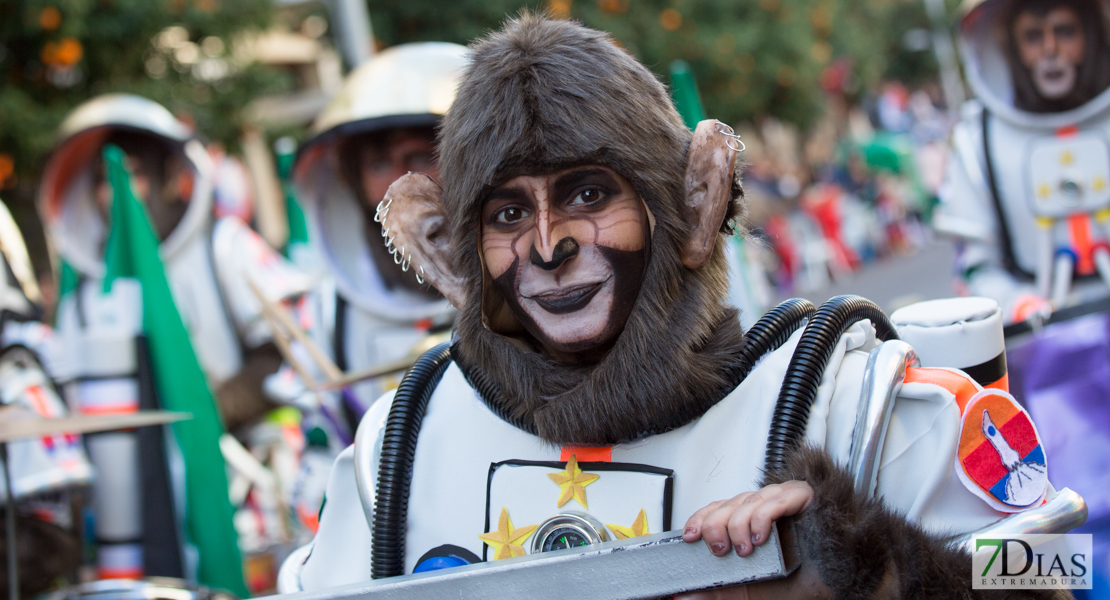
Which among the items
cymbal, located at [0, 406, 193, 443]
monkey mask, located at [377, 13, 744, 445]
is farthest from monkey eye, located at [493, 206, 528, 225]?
cymbal, located at [0, 406, 193, 443]

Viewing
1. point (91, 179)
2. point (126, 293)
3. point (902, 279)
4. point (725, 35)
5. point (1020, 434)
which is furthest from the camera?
point (725, 35)

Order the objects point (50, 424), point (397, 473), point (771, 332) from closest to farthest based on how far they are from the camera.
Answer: point (771, 332) → point (397, 473) → point (50, 424)

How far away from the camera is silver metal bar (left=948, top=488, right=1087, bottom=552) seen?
157 centimetres

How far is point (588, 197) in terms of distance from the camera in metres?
1.77

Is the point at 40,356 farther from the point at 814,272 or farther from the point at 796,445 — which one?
the point at 814,272

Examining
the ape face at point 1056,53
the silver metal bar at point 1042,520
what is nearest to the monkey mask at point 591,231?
the silver metal bar at point 1042,520

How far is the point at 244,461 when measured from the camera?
4.87 metres

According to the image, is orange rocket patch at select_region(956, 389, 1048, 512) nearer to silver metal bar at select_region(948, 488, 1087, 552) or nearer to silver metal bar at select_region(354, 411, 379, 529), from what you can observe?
silver metal bar at select_region(948, 488, 1087, 552)

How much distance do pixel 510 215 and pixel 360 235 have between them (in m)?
2.41

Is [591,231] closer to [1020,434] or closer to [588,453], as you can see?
[588,453]

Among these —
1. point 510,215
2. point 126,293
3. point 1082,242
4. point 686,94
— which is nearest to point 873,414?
point 510,215

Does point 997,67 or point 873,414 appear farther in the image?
point 997,67

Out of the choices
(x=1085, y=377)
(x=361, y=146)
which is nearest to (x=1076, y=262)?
(x=1085, y=377)

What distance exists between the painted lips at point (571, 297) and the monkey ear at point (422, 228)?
269mm
